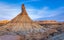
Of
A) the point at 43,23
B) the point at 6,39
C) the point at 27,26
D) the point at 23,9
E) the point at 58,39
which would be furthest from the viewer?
the point at 43,23

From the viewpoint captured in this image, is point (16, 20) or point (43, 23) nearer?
point (16, 20)

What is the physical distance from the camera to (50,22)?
395ft

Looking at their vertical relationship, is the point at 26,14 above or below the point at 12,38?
above

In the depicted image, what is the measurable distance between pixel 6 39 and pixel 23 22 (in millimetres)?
100858

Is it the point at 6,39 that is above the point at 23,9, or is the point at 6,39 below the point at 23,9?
below

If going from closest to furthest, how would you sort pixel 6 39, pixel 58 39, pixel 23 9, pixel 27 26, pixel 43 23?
pixel 58 39 → pixel 6 39 → pixel 23 9 → pixel 27 26 → pixel 43 23

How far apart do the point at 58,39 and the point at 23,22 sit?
10163 cm

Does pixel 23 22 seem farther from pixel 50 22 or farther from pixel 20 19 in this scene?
pixel 50 22

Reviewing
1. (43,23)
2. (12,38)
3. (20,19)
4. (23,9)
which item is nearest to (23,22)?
(20,19)

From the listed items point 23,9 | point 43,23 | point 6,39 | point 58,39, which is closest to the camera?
point 58,39

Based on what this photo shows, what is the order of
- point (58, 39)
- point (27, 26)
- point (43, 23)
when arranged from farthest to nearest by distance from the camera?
point (43, 23), point (27, 26), point (58, 39)

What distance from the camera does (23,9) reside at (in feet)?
309

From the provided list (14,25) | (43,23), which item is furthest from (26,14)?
(43,23)

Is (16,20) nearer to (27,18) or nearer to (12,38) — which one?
(27,18)
